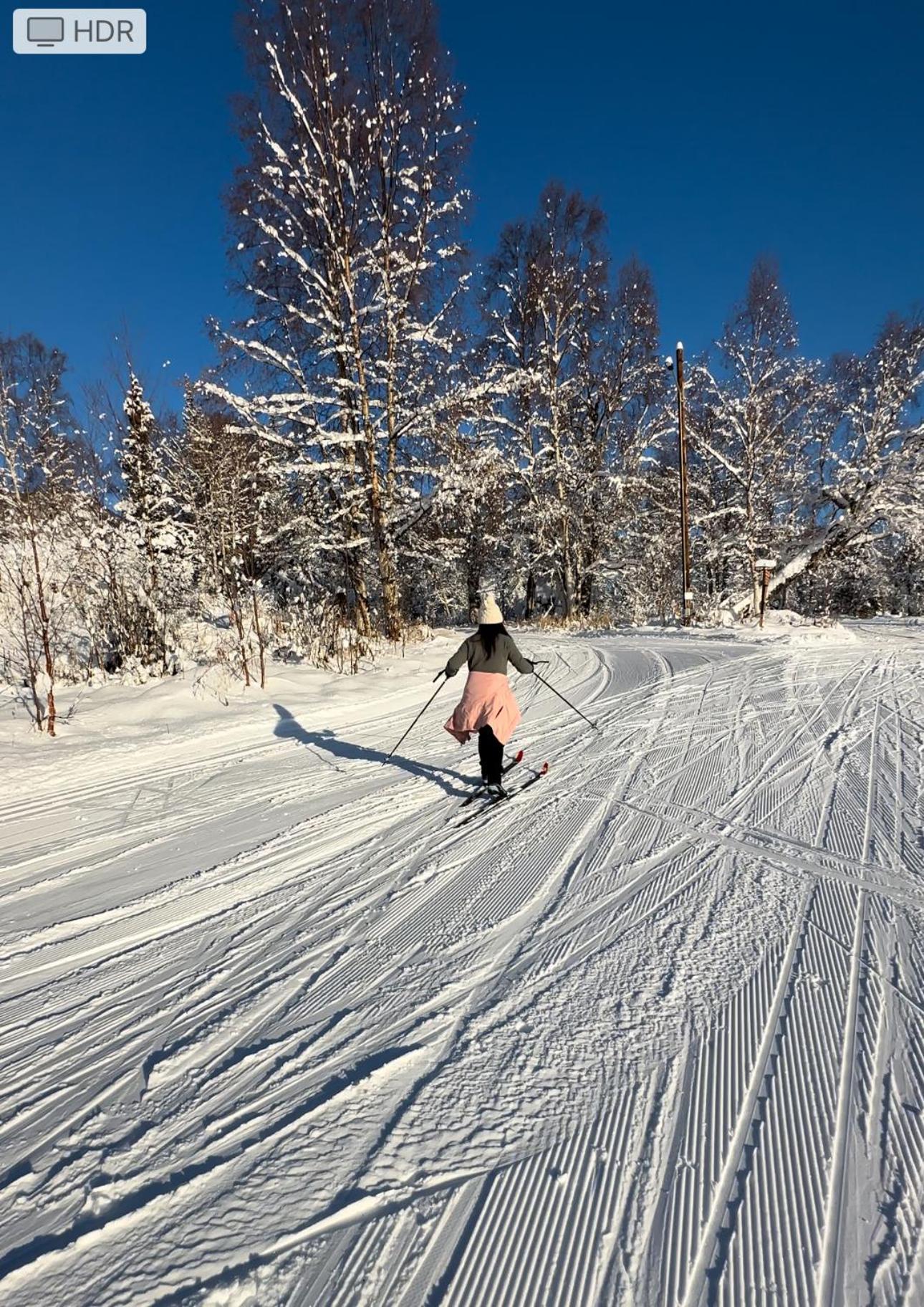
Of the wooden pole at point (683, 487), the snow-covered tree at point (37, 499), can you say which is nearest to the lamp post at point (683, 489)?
the wooden pole at point (683, 487)

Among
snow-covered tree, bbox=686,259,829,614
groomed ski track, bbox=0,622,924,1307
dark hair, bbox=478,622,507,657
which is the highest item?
snow-covered tree, bbox=686,259,829,614

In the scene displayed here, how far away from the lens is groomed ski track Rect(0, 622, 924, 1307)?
60.4 inches

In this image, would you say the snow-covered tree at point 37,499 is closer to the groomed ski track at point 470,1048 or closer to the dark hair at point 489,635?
the groomed ski track at point 470,1048

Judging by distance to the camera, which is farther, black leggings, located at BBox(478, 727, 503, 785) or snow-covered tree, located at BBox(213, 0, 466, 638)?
snow-covered tree, located at BBox(213, 0, 466, 638)

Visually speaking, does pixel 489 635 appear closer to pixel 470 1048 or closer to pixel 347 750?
pixel 347 750

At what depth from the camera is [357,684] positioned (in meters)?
8.87

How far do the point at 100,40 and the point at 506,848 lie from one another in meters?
9.35

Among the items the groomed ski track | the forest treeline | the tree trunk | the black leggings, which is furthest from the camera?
the tree trunk

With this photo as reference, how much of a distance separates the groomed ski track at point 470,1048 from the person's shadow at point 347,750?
564 mm

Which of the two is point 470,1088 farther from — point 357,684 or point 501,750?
point 357,684

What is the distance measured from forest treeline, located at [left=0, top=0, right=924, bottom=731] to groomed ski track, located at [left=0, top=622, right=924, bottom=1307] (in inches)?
177

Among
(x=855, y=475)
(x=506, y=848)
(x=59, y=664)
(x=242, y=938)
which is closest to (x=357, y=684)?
(x=59, y=664)

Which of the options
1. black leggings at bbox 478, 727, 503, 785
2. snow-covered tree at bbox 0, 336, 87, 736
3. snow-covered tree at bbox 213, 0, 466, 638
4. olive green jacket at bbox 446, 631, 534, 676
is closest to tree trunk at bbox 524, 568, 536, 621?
snow-covered tree at bbox 213, 0, 466, 638

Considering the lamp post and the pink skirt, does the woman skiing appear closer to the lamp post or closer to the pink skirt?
the pink skirt
